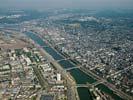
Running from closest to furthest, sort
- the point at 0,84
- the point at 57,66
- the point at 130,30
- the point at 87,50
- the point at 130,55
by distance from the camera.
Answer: the point at 0,84
the point at 57,66
the point at 130,55
the point at 87,50
the point at 130,30

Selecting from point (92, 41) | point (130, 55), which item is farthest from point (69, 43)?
point (130, 55)

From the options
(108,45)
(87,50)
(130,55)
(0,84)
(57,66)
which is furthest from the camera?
(108,45)

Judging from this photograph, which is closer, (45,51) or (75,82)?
(75,82)

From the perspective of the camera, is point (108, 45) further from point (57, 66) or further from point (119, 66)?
point (57, 66)

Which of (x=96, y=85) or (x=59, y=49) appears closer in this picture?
(x=96, y=85)

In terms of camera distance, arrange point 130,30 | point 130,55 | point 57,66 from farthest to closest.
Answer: point 130,30, point 130,55, point 57,66

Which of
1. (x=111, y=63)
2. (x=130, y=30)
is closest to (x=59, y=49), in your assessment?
(x=111, y=63)

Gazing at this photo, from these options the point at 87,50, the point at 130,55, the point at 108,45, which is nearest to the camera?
the point at 130,55

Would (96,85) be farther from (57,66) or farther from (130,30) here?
(130,30)

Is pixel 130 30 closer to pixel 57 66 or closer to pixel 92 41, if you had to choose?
pixel 92 41
